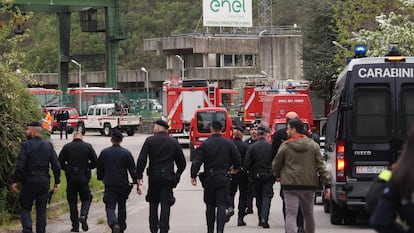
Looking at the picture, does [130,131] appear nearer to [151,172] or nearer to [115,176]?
[115,176]

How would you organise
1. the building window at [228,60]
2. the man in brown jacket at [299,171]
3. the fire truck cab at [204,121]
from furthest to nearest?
the building window at [228,60] < the fire truck cab at [204,121] < the man in brown jacket at [299,171]

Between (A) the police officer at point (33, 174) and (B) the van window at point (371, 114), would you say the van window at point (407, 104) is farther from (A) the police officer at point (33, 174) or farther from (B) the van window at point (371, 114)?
(A) the police officer at point (33, 174)

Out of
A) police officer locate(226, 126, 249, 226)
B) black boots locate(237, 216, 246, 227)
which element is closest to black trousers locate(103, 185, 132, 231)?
police officer locate(226, 126, 249, 226)

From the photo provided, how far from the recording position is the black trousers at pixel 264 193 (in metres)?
16.0

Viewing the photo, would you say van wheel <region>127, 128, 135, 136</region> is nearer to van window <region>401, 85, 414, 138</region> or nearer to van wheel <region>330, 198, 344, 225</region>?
van wheel <region>330, 198, 344, 225</region>

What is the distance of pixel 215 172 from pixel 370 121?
2748mm

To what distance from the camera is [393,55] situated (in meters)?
14.9

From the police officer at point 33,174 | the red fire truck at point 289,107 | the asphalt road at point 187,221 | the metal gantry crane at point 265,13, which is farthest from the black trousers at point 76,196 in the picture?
the metal gantry crane at point 265,13

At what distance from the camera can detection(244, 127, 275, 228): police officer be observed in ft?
52.4

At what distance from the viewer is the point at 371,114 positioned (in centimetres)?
1479

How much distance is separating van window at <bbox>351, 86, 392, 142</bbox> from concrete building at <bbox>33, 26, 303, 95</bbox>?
6920 centimetres

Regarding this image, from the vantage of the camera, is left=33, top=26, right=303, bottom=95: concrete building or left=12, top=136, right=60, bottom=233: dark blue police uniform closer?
left=12, top=136, right=60, bottom=233: dark blue police uniform

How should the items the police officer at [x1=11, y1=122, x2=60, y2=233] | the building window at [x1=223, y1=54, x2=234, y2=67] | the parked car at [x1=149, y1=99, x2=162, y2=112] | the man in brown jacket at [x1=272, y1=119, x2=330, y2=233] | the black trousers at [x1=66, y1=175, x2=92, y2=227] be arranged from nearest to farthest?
the man in brown jacket at [x1=272, y1=119, x2=330, y2=233], the police officer at [x1=11, y1=122, x2=60, y2=233], the black trousers at [x1=66, y1=175, x2=92, y2=227], the parked car at [x1=149, y1=99, x2=162, y2=112], the building window at [x1=223, y1=54, x2=234, y2=67]

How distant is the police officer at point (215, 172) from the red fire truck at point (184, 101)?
2817cm
